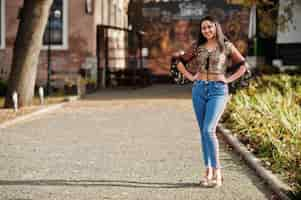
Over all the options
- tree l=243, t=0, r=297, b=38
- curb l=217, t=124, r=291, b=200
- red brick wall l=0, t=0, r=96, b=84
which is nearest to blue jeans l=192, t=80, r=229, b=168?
curb l=217, t=124, r=291, b=200

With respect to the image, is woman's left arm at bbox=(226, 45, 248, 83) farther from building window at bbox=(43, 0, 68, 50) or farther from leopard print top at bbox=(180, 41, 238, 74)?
building window at bbox=(43, 0, 68, 50)

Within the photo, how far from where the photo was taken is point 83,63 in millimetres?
28844

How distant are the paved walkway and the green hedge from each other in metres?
0.38

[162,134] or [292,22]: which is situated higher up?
[292,22]

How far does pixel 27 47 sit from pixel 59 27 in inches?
432

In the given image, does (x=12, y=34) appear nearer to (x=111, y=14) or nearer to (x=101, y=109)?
(x=111, y=14)

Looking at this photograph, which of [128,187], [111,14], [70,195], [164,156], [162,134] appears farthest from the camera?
[111,14]

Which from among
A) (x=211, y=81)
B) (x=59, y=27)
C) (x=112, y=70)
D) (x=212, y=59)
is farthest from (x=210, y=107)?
(x=112, y=70)

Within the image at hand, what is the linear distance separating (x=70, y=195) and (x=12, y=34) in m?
23.6

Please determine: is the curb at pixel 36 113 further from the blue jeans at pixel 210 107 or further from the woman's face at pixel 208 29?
the woman's face at pixel 208 29

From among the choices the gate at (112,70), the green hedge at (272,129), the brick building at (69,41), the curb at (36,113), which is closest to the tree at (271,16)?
the gate at (112,70)

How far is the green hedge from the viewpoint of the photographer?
7996 mm

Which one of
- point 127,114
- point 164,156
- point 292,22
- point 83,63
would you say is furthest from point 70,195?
point 83,63

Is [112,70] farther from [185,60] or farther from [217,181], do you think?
[217,181]
